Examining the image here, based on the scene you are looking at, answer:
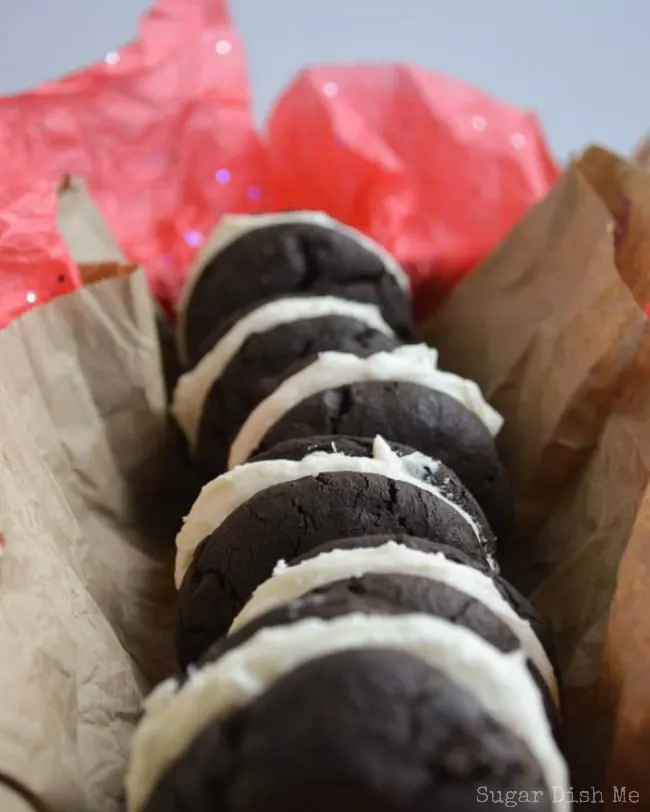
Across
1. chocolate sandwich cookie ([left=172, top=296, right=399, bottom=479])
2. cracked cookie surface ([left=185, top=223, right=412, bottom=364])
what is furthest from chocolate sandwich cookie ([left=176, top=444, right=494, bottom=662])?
cracked cookie surface ([left=185, top=223, right=412, bottom=364])

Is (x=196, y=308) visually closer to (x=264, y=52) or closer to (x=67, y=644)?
(x=67, y=644)

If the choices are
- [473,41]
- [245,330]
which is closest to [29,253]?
[245,330]

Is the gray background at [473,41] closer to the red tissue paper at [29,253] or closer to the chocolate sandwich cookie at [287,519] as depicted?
the red tissue paper at [29,253]

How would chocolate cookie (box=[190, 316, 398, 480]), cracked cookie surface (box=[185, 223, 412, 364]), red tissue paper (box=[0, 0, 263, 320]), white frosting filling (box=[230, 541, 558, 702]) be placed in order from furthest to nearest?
1. red tissue paper (box=[0, 0, 263, 320])
2. cracked cookie surface (box=[185, 223, 412, 364])
3. chocolate cookie (box=[190, 316, 398, 480])
4. white frosting filling (box=[230, 541, 558, 702])

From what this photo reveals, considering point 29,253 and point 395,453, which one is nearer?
point 395,453

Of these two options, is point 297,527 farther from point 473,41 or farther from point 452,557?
point 473,41

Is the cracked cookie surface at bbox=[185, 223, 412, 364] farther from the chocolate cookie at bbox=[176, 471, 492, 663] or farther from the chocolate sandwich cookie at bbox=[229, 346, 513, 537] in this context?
the chocolate cookie at bbox=[176, 471, 492, 663]
